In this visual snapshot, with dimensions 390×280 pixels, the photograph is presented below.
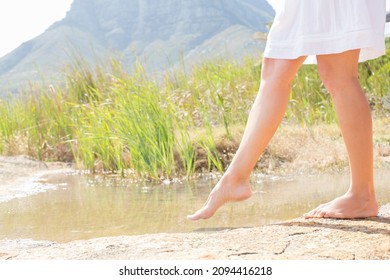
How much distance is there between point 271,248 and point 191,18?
70701mm

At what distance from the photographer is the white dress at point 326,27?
84.7 inches

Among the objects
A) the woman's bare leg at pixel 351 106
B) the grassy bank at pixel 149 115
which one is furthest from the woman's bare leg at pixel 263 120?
the grassy bank at pixel 149 115

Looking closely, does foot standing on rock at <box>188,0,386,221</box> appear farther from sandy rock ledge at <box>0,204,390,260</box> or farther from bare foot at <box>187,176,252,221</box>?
sandy rock ledge at <box>0,204,390,260</box>

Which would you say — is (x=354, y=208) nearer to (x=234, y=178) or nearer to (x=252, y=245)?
(x=234, y=178)

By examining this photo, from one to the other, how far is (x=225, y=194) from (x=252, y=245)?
38 cm

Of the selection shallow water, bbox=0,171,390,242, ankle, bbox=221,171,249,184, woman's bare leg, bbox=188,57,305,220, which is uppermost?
woman's bare leg, bbox=188,57,305,220

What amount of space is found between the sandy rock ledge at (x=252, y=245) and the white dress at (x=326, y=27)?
57 centimetres

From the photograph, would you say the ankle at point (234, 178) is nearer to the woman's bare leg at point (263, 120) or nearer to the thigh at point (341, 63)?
the woman's bare leg at point (263, 120)

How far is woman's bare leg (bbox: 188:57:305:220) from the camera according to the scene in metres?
2.23

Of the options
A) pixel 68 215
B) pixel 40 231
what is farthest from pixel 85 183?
pixel 40 231

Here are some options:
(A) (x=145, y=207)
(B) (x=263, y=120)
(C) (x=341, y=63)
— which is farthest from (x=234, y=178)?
(A) (x=145, y=207)

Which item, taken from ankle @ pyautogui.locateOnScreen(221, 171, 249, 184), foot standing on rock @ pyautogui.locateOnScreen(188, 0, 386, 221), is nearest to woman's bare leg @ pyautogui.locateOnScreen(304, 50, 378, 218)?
foot standing on rock @ pyautogui.locateOnScreen(188, 0, 386, 221)

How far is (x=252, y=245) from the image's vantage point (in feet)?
6.31

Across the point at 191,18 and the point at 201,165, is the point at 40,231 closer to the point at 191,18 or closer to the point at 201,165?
the point at 201,165
